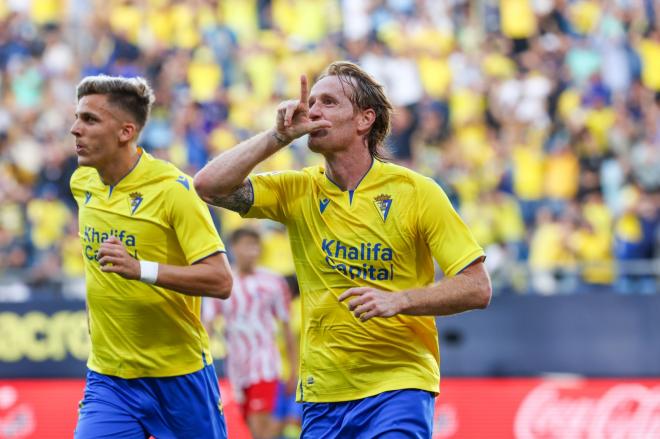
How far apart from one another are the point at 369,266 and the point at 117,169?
172cm

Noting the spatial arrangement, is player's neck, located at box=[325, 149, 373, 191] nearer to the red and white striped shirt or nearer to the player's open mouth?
the player's open mouth

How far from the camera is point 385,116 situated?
21.4 feet

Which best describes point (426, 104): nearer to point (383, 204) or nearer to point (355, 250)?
point (383, 204)

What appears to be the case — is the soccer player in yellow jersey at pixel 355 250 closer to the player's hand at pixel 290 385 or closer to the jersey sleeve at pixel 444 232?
the jersey sleeve at pixel 444 232

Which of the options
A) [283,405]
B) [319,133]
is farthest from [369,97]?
[283,405]

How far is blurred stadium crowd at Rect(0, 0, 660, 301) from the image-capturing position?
15.5 m

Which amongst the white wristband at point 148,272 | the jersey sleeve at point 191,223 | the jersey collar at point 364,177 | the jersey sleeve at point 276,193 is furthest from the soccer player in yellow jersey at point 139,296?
the jersey collar at point 364,177

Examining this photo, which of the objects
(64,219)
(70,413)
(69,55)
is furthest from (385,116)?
(69,55)

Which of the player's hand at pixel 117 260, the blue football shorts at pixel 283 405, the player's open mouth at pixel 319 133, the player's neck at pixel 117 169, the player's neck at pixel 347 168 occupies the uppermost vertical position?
the player's open mouth at pixel 319 133

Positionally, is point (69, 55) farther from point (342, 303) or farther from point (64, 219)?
point (342, 303)

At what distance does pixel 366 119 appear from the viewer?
21.0ft

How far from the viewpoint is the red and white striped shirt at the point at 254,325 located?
36.0 ft

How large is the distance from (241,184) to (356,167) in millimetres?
618

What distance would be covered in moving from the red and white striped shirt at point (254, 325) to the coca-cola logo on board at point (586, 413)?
3.58 meters
